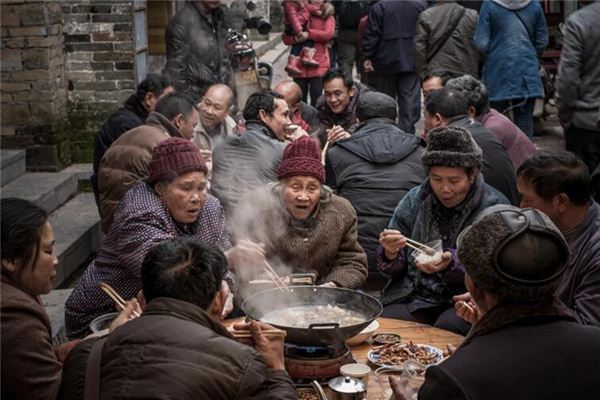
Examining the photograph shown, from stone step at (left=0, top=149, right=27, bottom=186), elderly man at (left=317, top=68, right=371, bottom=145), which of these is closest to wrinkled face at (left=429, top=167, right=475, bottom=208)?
elderly man at (left=317, top=68, right=371, bottom=145)

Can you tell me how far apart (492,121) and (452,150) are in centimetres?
186

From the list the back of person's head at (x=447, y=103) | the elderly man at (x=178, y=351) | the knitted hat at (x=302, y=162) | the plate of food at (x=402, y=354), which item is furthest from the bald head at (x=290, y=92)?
the elderly man at (x=178, y=351)

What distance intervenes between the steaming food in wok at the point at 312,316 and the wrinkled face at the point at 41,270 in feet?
3.31

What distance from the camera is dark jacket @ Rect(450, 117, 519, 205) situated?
5.75m

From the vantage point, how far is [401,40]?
1000 cm

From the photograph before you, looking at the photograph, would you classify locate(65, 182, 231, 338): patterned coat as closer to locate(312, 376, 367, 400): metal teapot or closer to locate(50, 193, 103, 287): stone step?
locate(312, 376, 367, 400): metal teapot

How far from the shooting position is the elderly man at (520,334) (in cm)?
257

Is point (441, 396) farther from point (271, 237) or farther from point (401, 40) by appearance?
point (401, 40)

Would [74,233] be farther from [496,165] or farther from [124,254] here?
[496,165]

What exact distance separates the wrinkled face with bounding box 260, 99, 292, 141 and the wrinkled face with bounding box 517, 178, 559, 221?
9.10 feet

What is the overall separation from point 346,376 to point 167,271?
35.3 inches

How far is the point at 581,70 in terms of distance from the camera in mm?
7465

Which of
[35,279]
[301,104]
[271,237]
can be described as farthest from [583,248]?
[301,104]

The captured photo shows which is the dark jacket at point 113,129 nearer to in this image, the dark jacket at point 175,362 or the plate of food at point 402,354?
the plate of food at point 402,354
